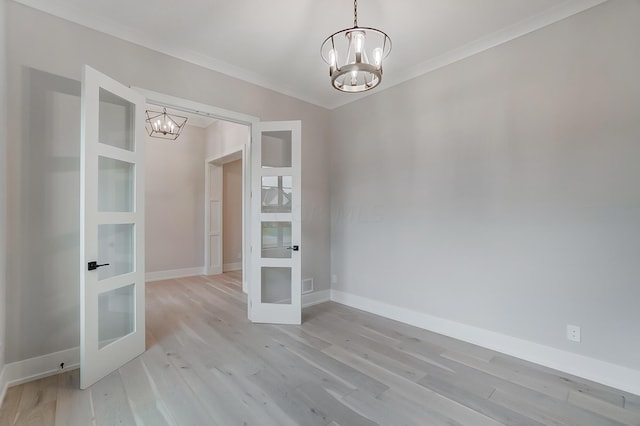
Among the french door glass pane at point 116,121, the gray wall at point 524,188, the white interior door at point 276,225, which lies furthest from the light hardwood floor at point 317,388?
the french door glass pane at point 116,121

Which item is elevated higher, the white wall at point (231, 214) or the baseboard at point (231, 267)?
the white wall at point (231, 214)

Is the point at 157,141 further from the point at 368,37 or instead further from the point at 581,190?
the point at 581,190

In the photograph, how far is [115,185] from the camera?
2635 mm

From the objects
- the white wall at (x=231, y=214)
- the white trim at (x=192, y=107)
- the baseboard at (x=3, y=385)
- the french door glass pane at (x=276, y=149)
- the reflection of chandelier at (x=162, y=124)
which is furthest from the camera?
the white wall at (x=231, y=214)

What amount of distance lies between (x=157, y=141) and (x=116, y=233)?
13.3ft

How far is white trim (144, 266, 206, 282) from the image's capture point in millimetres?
5797

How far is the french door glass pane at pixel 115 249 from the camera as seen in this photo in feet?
8.30

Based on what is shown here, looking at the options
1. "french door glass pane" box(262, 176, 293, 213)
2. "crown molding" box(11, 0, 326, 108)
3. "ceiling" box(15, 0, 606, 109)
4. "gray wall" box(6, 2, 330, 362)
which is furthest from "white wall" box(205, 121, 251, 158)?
"gray wall" box(6, 2, 330, 362)

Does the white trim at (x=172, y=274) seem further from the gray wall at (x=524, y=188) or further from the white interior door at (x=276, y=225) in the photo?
the gray wall at (x=524, y=188)

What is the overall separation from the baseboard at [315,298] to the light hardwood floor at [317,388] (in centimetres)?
96

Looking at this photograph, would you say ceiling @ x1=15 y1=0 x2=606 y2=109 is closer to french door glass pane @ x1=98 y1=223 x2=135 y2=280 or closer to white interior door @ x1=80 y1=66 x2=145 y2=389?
white interior door @ x1=80 y1=66 x2=145 y2=389

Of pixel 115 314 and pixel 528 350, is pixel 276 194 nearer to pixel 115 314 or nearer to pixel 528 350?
pixel 115 314

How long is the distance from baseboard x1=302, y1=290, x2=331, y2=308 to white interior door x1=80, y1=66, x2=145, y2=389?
2.13 metres

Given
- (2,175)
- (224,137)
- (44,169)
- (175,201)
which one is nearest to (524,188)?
(44,169)
